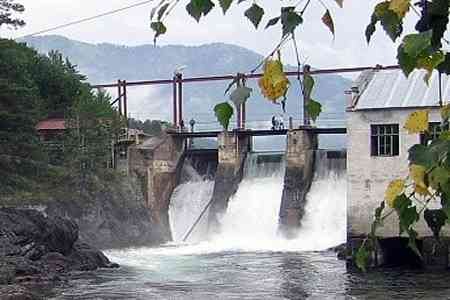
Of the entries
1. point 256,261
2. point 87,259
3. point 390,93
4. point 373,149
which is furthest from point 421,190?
point 256,261

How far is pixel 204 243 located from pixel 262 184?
177 inches

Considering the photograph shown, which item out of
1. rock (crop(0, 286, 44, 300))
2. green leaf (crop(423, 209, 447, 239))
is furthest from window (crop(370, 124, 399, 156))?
green leaf (crop(423, 209, 447, 239))

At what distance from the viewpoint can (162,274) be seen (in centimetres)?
2838

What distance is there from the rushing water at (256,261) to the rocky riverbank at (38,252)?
40.4 inches

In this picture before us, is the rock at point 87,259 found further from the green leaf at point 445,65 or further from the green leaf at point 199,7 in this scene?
the green leaf at point 445,65

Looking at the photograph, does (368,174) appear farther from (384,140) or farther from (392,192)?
(392,192)

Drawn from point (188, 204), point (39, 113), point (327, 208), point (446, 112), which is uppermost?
point (39, 113)

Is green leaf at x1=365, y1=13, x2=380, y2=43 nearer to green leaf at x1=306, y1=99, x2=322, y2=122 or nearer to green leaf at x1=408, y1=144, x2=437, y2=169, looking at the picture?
green leaf at x1=306, y1=99, x2=322, y2=122

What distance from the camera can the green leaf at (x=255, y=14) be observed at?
1.88 m

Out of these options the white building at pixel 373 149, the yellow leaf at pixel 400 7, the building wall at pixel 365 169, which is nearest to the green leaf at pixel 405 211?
the yellow leaf at pixel 400 7

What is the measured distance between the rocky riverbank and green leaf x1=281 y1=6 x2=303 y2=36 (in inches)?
861

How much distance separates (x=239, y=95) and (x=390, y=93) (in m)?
29.2

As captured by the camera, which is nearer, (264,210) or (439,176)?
(439,176)

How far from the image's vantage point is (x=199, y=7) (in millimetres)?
1884
